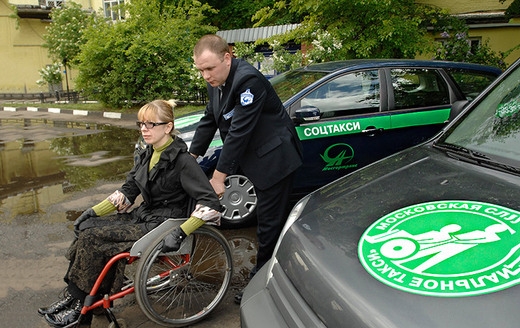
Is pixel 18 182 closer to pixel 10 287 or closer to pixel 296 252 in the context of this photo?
pixel 10 287

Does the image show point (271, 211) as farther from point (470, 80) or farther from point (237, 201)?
point (470, 80)

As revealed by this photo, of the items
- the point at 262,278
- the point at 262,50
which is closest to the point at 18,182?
the point at 262,278

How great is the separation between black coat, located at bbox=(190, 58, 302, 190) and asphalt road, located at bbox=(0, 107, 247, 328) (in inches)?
39.1

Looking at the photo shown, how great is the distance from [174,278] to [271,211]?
0.79m

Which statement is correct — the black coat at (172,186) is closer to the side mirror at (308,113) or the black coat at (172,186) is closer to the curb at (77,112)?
the side mirror at (308,113)

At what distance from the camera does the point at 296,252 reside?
1.85 m

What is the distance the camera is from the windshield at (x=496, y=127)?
84.9 inches

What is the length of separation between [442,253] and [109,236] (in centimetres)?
193

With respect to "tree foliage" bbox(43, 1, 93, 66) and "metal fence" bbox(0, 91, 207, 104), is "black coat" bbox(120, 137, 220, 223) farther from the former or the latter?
"tree foliage" bbox(43, 1, 93, 66)

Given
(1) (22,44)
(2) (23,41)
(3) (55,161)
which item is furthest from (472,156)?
(2) (23,41)

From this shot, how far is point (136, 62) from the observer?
1353 centimetres

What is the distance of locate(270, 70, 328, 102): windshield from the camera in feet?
14.9

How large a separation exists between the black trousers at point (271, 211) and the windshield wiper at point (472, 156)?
105 cm

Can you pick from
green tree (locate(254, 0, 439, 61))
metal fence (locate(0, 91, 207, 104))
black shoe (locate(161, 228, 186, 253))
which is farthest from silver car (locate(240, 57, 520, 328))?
metal fence (locate(0, 91, 207, 104))
